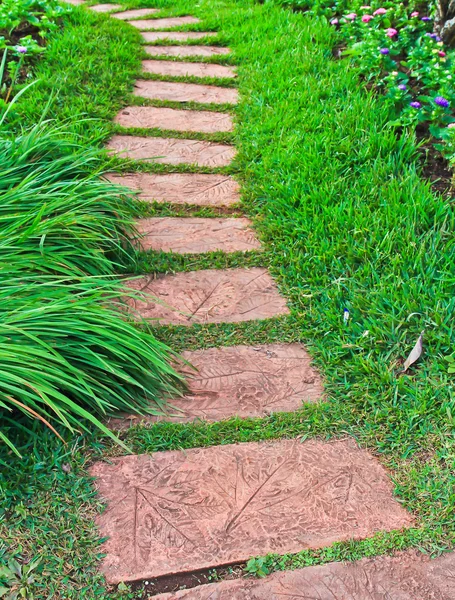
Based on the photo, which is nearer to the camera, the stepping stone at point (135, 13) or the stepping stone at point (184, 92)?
the stepping stone at point (184, 92)

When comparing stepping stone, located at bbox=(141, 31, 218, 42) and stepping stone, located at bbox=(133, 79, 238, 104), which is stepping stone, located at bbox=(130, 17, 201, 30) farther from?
stepping stone, located at bbox=(133, 79, 238, 104)

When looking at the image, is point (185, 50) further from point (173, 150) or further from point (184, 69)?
point (173, 150)

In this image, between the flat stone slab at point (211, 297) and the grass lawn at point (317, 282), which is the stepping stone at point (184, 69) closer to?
the grass lawn at point (317, 282)

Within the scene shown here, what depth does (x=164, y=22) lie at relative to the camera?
5.36 m

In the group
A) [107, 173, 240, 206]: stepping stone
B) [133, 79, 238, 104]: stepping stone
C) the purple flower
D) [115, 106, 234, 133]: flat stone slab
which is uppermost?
[133, 79, 238, 104]: stepping stone

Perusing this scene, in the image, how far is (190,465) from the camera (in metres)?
1.96

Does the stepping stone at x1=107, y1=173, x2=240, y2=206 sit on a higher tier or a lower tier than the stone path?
higher

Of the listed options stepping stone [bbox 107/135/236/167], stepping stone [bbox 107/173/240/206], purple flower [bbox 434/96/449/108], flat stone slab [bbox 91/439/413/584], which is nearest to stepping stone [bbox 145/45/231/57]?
stepping stone [bbox 107/135/236/167]

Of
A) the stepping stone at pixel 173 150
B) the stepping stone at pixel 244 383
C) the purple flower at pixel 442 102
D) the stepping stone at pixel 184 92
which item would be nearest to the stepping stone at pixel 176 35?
the stepping stone at pixel 184 92

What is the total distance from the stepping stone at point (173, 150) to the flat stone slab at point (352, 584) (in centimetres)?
242

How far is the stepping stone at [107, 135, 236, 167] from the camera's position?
11.5 feet

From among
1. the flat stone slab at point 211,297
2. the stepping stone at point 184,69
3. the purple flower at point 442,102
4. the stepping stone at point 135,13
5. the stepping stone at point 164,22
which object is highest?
the stepping stone at point 135,13

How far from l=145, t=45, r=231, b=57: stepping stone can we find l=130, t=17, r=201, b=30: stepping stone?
545mm

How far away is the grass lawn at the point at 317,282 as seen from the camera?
1780 mm
